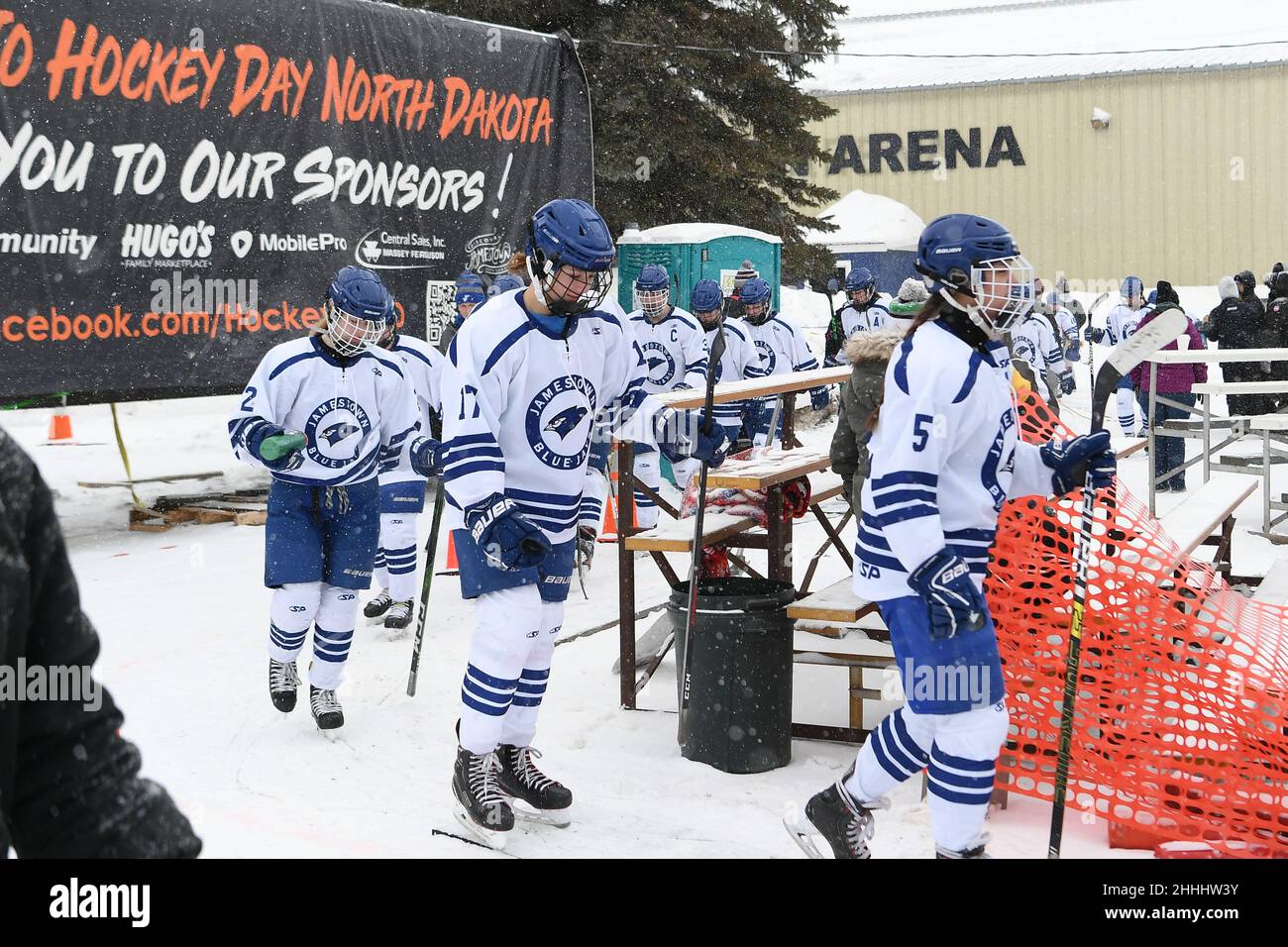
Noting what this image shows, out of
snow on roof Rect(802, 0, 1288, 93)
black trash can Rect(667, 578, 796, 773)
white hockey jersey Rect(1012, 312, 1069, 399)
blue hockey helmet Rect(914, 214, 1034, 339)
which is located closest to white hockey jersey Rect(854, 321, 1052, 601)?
blue hockey helmet Rect(914, 214, 1034, 339)

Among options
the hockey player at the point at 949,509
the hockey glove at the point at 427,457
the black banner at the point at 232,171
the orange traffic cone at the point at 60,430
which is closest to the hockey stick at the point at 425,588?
the hockey glove at the point at 427,457

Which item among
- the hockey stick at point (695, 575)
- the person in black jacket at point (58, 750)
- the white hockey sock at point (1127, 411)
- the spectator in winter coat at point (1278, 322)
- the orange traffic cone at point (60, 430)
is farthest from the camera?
the orange traffic cone at point (60, 430)

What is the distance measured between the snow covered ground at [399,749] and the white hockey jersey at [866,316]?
14.2 feet

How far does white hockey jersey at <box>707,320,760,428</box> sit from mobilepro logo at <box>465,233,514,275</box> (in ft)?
9.08

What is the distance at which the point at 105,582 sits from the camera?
32.3 feet

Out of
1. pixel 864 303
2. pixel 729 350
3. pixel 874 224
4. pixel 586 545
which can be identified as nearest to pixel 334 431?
pixel 586 545

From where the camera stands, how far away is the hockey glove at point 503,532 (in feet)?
15.1

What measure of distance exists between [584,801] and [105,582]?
5.77 metres

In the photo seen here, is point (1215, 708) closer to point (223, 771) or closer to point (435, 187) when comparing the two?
point (223, 771)

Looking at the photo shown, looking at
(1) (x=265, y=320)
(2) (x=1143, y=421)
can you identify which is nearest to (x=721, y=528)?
(1) (x=265, y=320)

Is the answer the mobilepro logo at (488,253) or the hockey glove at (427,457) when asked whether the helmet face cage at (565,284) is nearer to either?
the hockey glove at (427,457)

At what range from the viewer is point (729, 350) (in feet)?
38.5

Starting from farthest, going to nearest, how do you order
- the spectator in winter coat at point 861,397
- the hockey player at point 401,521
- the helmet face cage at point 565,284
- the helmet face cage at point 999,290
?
the hockey player at point 401,521 < the spectator in winter coat at point 861,397 < the helmet face cage at point 565,284 < the helmet face cage at point 999,290

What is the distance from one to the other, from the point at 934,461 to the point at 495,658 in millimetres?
1827
